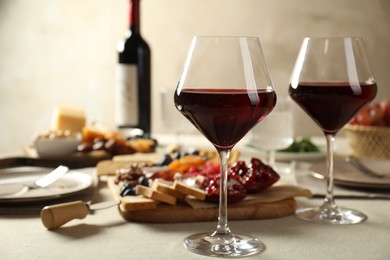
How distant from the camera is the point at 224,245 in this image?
0.85m

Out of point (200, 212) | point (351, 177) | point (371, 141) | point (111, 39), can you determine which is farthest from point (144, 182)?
point (111, 39)

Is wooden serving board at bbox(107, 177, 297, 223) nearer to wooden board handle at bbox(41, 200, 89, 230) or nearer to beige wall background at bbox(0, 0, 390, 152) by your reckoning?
wooden board handle at bbox(41, 200, 89, 230)

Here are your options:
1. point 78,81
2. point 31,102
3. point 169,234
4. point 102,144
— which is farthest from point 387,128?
point 31,102

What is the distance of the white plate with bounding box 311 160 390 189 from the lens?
1249mm

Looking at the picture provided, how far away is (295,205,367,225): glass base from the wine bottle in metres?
0.97

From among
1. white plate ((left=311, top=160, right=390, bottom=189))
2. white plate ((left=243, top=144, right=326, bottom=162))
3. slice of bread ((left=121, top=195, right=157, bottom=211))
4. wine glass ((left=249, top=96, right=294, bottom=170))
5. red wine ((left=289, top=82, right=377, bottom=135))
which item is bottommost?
white plate ((left=243, top=144, right=326, bottom=162))

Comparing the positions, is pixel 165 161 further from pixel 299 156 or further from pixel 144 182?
pixel 299 156

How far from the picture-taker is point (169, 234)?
3.06ft

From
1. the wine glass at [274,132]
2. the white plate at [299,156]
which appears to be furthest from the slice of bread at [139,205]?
the white plate at [299,156]

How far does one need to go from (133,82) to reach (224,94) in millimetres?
1135

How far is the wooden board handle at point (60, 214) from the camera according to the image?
937 millimetres

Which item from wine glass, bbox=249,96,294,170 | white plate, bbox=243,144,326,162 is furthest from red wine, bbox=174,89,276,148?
white plate, bbox=243,144,326,162

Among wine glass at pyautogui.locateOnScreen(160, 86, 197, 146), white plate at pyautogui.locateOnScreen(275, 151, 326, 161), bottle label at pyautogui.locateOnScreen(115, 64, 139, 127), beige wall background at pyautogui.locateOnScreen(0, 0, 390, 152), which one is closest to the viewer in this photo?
white plate at pyautogui.locateOnScreen(275, 151, 326, 161)

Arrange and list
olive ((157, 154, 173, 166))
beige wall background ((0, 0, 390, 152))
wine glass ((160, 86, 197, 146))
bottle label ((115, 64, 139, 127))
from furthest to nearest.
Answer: beige wall background ((0, 0, 390, 152)), bottle label ((115, 64, 139, 127)), wine glass ((160, 86, 197, 146)), olive ((157, 154, 173, 166))
